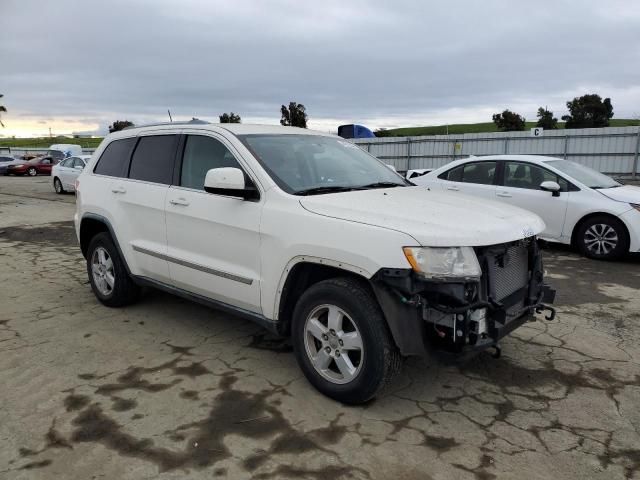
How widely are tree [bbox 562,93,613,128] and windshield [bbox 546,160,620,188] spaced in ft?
202

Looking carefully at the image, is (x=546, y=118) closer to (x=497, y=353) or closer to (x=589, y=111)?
(x=589, y=111)

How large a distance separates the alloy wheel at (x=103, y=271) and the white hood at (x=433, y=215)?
8.69ft

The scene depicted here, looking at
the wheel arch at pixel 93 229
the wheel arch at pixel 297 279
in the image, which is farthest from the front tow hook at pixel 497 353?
the wheel arch at pixel 93 229

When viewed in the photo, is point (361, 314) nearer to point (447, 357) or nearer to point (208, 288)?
point (447, 357)

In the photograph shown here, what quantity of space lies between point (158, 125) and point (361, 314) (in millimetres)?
2925

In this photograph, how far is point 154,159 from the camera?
15.5 ft

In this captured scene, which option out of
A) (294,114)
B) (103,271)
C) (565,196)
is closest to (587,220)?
(565,196)

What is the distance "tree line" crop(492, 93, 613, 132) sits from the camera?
64500 mm

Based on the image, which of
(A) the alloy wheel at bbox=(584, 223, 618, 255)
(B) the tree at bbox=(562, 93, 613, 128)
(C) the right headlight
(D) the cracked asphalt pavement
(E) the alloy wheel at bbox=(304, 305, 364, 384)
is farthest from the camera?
(B) the tree at bbox=(562, 93, 613, 128)

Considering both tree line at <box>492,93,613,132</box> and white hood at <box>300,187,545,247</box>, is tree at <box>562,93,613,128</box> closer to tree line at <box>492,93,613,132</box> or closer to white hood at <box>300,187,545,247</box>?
tree line at <box>492,93,613,132</box>

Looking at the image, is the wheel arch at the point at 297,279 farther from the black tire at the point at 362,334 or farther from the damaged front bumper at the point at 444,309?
the damaged front bumper at the point at 444,309

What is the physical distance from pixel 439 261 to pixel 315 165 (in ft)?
5.08

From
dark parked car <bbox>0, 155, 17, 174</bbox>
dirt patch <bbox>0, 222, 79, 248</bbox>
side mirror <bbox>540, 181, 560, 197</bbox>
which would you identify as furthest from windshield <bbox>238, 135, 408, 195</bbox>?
dark parked car <bbox>0, 155, 17, 174</bbox>

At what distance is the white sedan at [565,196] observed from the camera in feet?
24.4
